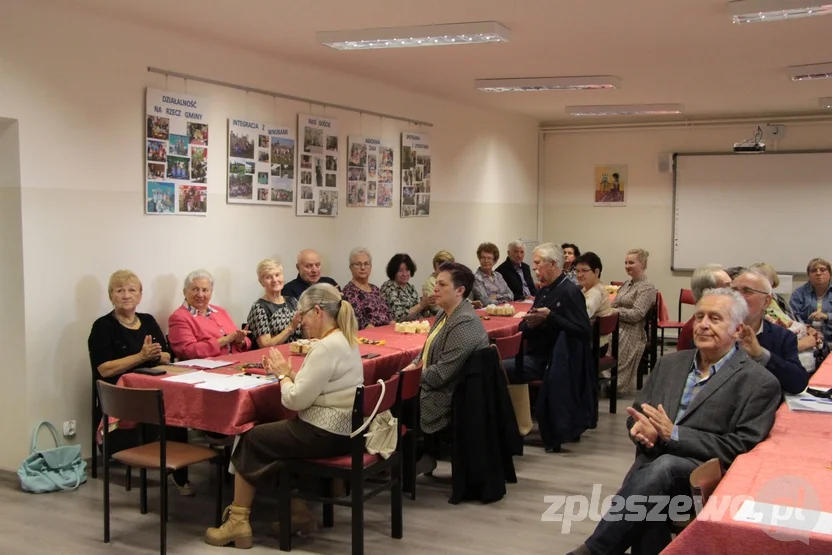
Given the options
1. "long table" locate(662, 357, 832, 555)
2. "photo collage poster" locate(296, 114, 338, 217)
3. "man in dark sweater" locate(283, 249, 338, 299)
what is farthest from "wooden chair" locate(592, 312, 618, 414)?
"long table" locate(662, 357, 832, 555)

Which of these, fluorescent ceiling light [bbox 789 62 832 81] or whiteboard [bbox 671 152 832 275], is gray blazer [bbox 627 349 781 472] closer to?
fluorescent ceiling light [bbox 789 62 832 81]

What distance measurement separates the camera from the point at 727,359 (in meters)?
3.31

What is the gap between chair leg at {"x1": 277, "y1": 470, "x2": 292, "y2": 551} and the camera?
385 centimetres

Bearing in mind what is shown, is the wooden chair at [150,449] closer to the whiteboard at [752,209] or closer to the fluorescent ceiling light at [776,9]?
the fluorescent ceiling light at [776,9]

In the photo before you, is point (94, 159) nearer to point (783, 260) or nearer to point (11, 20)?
point (11, 20)

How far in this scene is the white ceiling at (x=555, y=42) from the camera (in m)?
5.07

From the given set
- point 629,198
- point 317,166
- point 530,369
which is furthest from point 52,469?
point 629,198

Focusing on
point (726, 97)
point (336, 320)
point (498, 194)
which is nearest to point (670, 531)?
point (336, 320)

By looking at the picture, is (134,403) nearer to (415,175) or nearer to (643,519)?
(643,519)

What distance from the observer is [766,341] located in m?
3.86

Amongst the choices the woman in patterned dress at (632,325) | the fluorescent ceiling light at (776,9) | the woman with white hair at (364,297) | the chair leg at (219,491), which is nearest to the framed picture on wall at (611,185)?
the woman in patterned dress at (632,325)

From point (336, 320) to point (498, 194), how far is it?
699cm

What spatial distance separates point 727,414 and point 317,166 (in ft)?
15.5

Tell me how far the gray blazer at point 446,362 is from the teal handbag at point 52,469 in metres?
2.03
